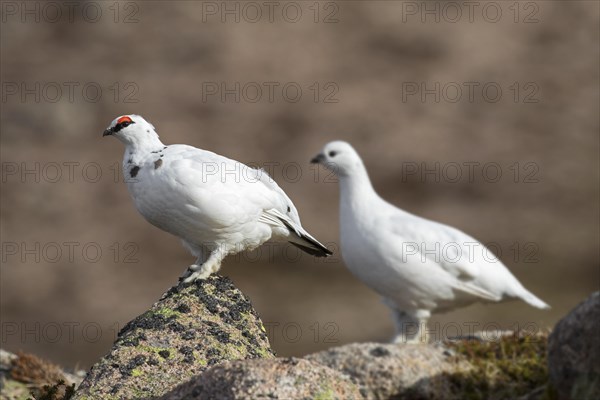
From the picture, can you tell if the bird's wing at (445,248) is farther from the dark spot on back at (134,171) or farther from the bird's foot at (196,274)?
the dark spot on back at (134,171)

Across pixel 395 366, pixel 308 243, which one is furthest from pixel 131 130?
pixel 395 366

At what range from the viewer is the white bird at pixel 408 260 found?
31.4 feet

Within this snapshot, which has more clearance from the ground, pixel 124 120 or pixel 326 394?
pixel 124 120

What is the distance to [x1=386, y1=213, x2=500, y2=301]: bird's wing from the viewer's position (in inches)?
381

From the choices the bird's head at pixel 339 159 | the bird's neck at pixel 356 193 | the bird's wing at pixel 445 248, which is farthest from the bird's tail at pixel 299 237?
the bird's head at pixel 339 159

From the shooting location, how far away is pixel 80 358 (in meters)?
19.6

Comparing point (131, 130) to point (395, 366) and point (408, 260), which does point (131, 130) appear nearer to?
point (395, 366)

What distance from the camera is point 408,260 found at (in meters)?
9.58

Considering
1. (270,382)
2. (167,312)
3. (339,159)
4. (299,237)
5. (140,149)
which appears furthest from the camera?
(339,159)

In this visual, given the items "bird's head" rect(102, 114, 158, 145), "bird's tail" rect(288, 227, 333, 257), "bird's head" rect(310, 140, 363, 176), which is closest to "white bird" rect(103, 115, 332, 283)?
"bird's head" rect(102, 114, 158, 145)

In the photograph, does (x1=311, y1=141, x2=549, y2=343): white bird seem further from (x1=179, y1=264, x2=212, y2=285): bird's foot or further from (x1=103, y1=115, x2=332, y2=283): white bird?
(x1=179, y1=264, x2=212, y2=285): bird's foot

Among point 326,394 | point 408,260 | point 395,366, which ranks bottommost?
point 326,394

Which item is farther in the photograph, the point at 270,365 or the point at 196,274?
the point at 196,274

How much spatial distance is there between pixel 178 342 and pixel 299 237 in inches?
61.4
